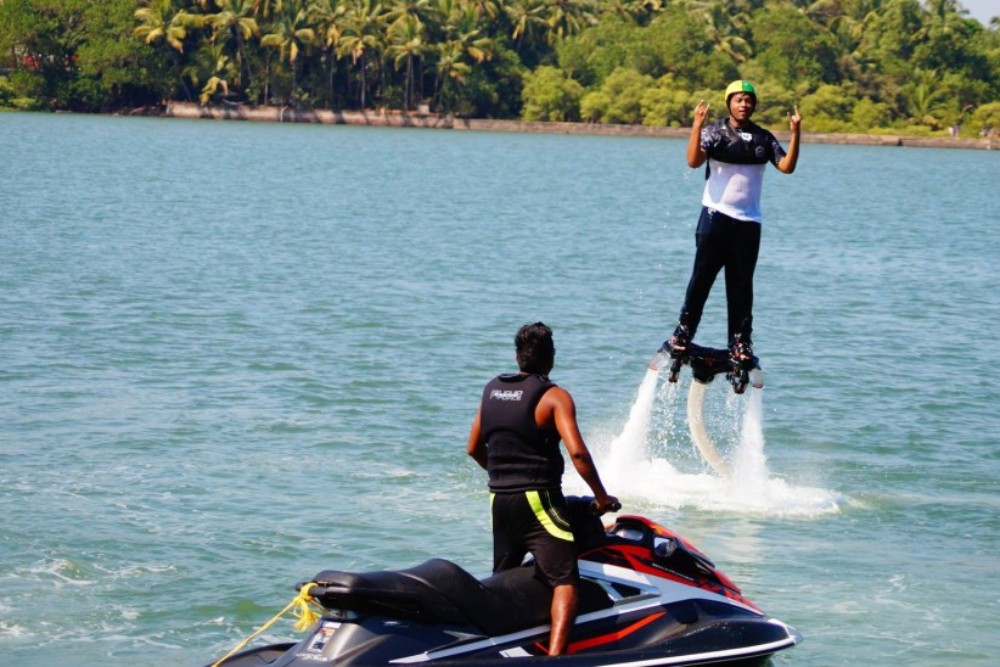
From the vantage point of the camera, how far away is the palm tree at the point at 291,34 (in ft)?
441

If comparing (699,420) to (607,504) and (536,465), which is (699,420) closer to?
(607,504)

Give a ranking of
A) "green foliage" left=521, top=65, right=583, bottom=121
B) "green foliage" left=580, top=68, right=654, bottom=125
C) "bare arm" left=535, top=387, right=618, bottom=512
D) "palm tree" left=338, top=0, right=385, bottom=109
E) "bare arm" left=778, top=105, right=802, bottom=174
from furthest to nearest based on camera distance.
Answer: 1. "green foliage" left=521, top=65, right=583, bottom=121
2. "green foliage" left=580, top=68, right=654, bottom=125
3. "palm tree" left=338, top=0, right=385, bottom=109
4. "bare arm" left=778, top=105, right=802, bottom=174
5. "bare arm" left=535, top=387, right=618, bottom=512

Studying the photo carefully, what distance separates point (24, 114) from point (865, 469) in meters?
131

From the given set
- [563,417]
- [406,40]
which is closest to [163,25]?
[406,40]

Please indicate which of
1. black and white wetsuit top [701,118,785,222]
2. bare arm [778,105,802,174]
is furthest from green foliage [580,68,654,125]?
bare arm [778,105,802,174]

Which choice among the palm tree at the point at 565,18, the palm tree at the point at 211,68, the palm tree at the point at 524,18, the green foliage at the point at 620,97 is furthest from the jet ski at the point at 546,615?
the palm tree at the point at 565,18

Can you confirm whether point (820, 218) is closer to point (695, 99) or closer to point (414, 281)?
point (414, 281)

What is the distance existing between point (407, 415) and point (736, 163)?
832cm

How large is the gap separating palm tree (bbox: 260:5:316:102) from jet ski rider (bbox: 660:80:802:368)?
125109 millimetres

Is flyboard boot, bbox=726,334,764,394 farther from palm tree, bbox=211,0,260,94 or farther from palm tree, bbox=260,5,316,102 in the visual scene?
palm tree, bbox=211,0,260,94

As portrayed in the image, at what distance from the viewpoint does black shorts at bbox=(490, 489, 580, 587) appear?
27.9ft

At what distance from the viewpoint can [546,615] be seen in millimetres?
8555

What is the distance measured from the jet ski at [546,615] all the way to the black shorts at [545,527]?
0.46 feet

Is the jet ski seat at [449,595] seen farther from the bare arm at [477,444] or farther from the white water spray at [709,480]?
the white water spray at [709,480]
